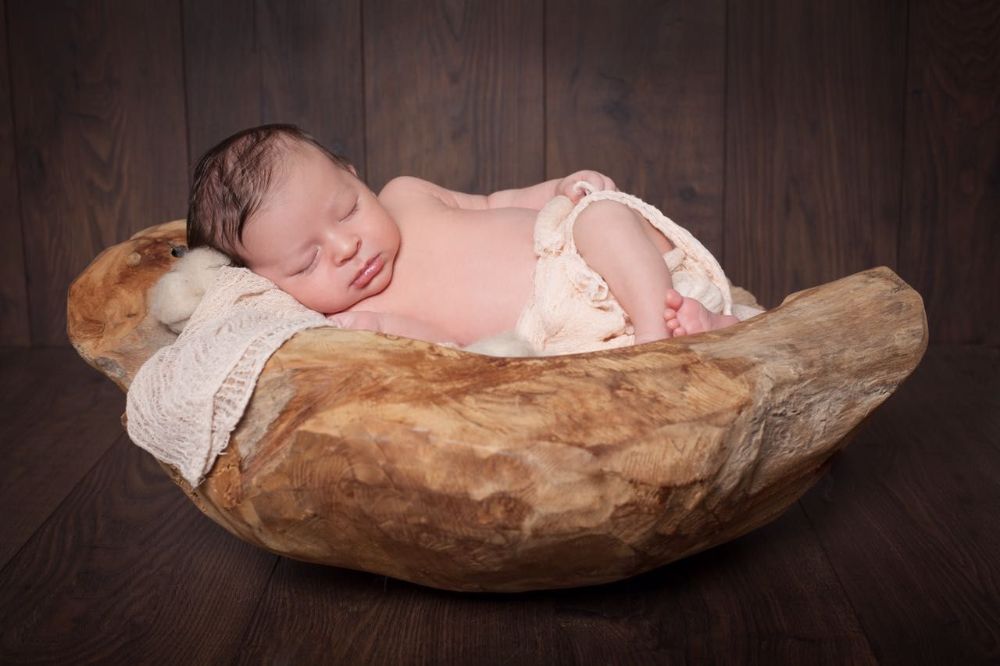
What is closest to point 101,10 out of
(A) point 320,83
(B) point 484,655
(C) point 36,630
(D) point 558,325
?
(A) point 320,83

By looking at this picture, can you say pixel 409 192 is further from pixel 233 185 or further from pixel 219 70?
pixel 219 70

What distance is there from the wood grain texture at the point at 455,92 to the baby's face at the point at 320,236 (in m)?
0.66

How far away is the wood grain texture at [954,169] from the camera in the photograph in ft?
7.23

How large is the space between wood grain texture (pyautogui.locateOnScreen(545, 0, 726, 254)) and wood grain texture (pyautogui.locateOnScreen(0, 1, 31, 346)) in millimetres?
1096

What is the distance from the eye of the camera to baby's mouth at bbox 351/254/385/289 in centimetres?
159

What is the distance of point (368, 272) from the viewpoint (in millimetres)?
1597

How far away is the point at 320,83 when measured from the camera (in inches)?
88.1

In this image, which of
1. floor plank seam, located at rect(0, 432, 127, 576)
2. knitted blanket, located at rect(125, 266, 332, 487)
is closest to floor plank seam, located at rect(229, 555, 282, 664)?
knitted blanket, located at rect(125, 266, 332, 487)

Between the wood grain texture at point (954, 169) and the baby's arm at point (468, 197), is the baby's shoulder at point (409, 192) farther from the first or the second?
the wood grain texture at point (954, 169)

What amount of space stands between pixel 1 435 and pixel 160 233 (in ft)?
1.60

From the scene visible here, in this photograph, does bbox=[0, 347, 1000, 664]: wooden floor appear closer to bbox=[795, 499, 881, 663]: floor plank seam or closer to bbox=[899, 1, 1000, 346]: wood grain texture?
bbox=[795, 499, 881, 663]: floor plank seam

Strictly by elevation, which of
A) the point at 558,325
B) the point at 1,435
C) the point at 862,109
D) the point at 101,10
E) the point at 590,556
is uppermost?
the point at 101,10

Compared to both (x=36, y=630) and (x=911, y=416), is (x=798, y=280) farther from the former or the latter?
(x=36, y=630)

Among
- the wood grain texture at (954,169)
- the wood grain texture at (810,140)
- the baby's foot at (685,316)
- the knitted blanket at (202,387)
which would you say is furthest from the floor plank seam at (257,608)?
the wood grain texture at (954,169)
